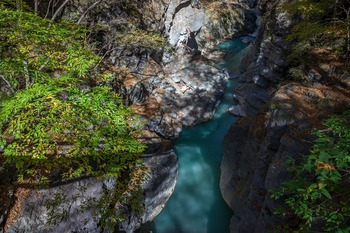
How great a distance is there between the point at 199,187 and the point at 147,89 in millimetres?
8362

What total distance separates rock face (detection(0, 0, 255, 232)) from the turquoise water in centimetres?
75

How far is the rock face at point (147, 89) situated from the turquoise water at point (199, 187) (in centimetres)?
75

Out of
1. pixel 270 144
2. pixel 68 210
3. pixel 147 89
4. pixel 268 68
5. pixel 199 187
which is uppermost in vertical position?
pixel 268 68

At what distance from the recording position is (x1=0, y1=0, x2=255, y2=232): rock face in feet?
27.7

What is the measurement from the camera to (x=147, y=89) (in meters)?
17.9

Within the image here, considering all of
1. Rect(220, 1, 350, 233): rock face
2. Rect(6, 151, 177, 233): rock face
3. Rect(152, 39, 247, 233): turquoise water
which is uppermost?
Rect(220, 1, 350, 233): rock face

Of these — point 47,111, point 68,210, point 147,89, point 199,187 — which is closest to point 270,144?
point 199,187

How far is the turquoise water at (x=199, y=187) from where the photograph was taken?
12.2 meters

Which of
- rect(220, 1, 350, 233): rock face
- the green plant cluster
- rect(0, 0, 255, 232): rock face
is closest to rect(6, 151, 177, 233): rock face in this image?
rect(0, 0, 255, 232): rock face

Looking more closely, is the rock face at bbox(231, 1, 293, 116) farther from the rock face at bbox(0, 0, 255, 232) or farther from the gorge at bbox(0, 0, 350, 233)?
the rock face at bbox(0, 0, 255, 232)

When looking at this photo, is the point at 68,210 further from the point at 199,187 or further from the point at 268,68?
the point at 268,68

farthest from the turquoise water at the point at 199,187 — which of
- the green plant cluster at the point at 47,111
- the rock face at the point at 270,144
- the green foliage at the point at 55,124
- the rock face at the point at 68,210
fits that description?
the green foliage at the point at 55,124

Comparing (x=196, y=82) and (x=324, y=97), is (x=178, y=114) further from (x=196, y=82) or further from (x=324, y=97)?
(x=324, y=97)

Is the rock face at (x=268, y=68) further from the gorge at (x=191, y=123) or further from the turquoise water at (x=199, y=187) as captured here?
the turquoise water at (x=199, y=187)
